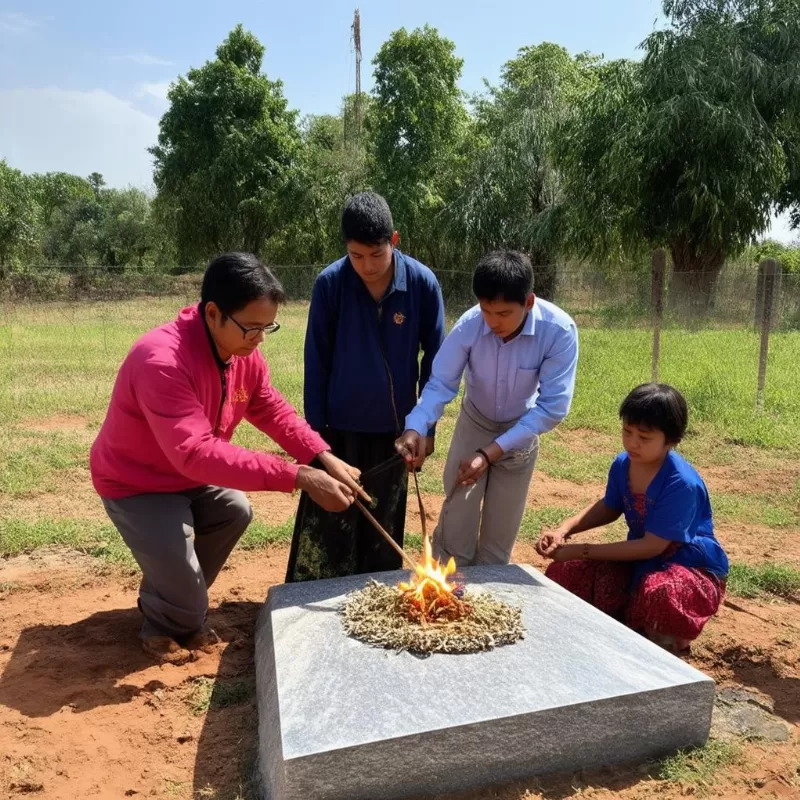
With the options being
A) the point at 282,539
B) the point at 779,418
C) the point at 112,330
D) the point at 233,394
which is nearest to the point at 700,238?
the point at 779,418

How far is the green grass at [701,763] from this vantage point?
2.46 m

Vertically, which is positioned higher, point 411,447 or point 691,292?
point 691,292

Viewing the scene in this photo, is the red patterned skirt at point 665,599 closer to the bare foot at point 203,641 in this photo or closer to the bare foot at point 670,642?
the bare foot at point 670,642

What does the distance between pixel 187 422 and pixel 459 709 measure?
142cm

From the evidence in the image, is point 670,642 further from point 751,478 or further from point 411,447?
point 751,478

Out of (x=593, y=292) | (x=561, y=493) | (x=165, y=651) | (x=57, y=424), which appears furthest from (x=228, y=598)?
(x=593, y=292)

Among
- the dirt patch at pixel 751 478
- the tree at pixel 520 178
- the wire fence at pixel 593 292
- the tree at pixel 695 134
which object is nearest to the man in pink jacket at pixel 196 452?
the dirt patch at pixel 751 478

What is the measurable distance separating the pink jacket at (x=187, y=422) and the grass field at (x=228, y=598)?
829 mm

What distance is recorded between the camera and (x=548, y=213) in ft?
68.0

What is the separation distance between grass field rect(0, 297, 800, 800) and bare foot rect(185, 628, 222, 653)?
0.09 meters

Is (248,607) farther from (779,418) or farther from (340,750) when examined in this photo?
(779,418)

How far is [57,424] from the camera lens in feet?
26.1

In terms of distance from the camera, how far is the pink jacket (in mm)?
2854

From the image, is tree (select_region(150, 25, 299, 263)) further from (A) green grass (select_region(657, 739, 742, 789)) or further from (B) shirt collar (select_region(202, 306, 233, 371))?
(A) green grass (select_region(657, 739, 742, 789))
